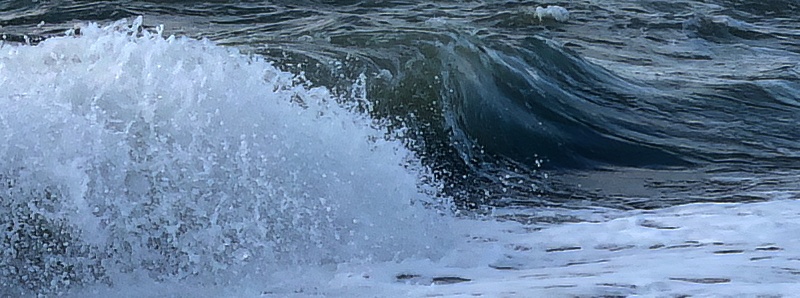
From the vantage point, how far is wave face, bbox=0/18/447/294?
3.94 meters

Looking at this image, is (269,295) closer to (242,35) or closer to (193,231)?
(193,231)

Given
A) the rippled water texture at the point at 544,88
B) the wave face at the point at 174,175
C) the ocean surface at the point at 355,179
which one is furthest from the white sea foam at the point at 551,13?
the wave face at the point at 174,175

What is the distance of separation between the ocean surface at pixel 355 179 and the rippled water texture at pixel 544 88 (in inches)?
1.2

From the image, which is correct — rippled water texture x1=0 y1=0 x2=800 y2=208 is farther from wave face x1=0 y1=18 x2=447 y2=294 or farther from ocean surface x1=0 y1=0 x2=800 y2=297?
wave face x1=0 y1=18 x2=447 y2=294

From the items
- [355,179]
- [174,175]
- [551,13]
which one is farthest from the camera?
[551,13]

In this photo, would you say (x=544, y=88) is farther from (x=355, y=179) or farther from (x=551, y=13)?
(x=551, y=13)

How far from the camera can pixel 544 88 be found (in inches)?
332

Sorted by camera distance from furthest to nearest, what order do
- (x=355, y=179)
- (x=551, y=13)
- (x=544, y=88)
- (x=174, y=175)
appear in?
(x=551, y=13), (x=544, y=88), (x=355, y=179), (x=174, y=175)

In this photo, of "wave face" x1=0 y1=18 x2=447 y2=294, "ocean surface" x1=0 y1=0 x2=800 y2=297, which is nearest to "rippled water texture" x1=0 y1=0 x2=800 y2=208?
"ocean surface" x1=0 y1=0 x2=800 y2=297

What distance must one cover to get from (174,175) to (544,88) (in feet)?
14.9

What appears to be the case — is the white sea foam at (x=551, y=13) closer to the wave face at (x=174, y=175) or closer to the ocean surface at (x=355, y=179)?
the ocean surface at (x=355, y=179)

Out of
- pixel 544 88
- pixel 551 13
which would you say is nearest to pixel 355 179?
pixel 544 88

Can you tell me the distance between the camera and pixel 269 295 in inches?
150

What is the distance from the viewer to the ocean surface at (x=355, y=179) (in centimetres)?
393
